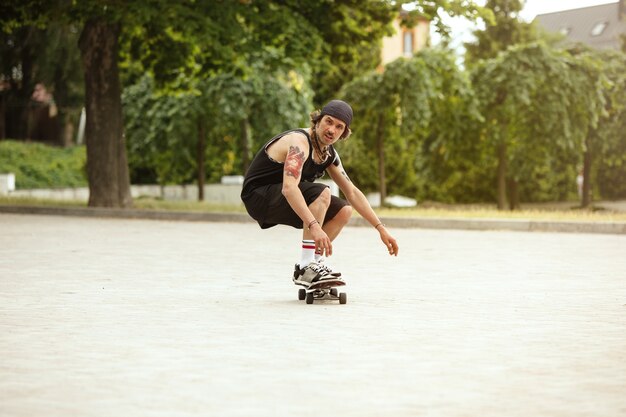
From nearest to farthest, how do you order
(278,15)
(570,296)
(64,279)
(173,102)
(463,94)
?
(570,296)
(64,279)
(278,15)
(463,94)
(173,102)

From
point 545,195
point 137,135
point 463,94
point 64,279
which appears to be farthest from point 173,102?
point 64,279

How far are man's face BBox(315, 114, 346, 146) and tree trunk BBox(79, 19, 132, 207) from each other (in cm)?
1648

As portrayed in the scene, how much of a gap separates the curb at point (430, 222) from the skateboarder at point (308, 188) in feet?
35.7

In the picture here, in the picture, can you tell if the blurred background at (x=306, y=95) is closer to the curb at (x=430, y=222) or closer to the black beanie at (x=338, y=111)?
the curb at (x=430, y=222)

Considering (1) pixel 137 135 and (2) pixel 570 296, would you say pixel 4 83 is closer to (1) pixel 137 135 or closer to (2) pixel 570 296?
(1) pixel 137 135

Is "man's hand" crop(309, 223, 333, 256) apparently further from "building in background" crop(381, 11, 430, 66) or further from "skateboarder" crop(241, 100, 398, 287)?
"building in background" crop(381, 11, 430, 66)

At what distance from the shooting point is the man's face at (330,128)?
890 cm

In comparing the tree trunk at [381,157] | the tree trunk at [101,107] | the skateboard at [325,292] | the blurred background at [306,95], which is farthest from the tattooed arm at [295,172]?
the tree trunk at [381,157]

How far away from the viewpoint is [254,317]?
326 inches

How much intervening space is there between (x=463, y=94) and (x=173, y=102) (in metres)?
8.86

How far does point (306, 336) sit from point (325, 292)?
6.37 ft

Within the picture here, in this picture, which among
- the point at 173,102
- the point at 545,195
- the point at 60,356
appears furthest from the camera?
the point at 545,195

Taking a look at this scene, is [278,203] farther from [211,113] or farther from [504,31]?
[504,31]

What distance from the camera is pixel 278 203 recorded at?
923 cm
